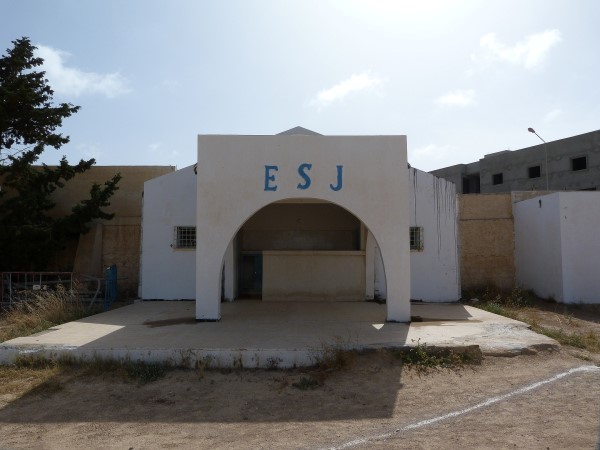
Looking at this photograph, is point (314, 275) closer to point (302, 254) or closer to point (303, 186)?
point (302, 254)

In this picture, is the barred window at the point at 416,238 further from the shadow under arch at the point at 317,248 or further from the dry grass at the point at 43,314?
the dry grass at the point at 43,314

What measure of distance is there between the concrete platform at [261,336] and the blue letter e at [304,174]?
8.92 ft

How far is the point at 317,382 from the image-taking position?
6426mm

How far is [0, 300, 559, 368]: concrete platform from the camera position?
706 centimetres

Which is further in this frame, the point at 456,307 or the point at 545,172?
the point at 545,172

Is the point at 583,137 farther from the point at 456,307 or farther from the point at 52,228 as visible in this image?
the point at 52,228

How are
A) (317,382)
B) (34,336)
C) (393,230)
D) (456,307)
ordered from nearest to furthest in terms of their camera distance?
(317,382)
(34,336)
(393,230)
(456,307)

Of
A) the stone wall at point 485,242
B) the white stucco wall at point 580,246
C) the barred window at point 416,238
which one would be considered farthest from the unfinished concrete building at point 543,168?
the barred window at point 416,238

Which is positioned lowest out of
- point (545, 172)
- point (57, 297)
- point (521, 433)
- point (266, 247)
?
point (521, 433)

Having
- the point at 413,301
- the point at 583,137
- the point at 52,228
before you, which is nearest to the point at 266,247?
the point at 413,301

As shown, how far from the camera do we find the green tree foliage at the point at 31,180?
1432 centimetres

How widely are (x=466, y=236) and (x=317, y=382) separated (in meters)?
10.5

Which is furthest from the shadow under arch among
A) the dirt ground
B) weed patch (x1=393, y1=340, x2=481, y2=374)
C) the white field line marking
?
the white field line marking

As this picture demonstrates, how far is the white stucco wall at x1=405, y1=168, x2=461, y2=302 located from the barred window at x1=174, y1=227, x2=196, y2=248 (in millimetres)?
6160
